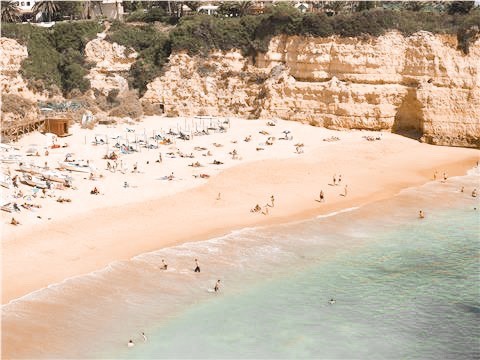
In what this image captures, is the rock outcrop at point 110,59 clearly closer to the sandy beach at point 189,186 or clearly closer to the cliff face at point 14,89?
the cliff face at point 14,89

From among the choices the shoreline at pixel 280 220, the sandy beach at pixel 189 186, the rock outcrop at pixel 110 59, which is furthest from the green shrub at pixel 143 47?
the shoreline at pixel 280 220

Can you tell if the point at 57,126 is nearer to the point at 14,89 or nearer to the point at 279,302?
the point at 14,89

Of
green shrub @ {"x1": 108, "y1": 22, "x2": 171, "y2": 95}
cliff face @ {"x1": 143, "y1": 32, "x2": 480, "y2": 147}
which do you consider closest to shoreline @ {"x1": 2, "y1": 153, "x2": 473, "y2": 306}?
cliff face @ {"x1": 143, "y1": 32, "x2": 480, "y2": 147}

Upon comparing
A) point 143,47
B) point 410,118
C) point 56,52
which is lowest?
point 410,118

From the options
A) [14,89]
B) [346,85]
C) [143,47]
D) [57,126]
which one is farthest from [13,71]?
[346,85]

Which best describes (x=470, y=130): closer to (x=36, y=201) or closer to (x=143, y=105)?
(x=143, y=105)

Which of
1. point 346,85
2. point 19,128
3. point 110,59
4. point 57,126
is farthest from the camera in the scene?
point 110,59
